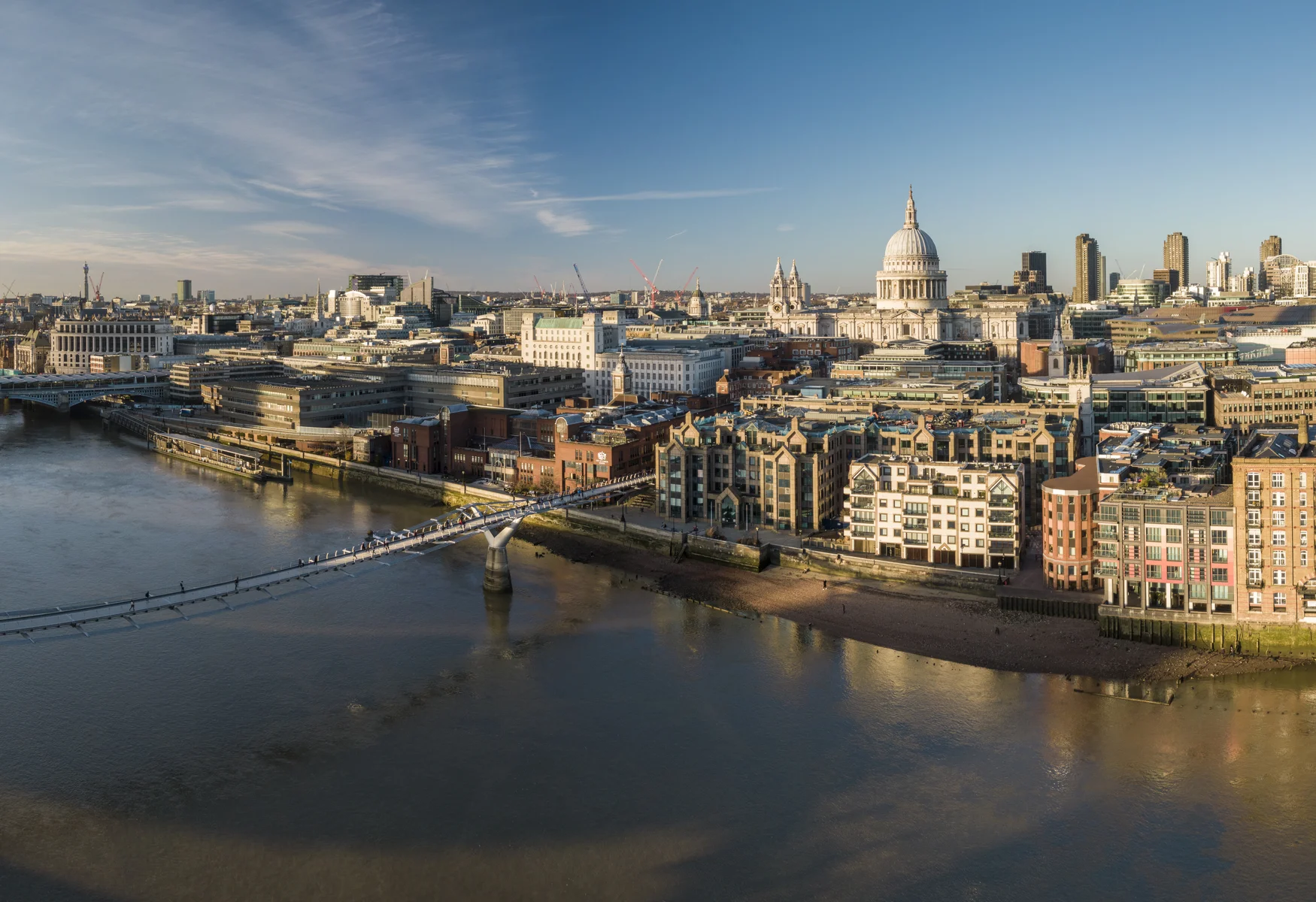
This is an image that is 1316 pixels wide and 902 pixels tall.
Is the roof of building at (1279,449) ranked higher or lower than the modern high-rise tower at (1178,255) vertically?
lower

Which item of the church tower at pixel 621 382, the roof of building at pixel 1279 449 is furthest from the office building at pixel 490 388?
the roof of building at pixel 1279 449

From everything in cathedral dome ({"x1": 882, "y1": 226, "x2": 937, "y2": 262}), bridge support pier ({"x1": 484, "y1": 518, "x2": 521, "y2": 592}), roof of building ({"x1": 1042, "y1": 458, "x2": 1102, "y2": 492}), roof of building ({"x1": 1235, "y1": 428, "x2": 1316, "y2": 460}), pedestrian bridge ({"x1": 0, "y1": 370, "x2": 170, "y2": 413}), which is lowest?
bridge support pier ({"x1": 484, "y1": 518, "x2": 521, "y2": 592})

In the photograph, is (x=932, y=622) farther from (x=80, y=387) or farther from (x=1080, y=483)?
(x=80, y=387)

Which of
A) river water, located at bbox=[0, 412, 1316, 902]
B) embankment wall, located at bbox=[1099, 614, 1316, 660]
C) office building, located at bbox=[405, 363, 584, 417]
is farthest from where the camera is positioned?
office building, located at bbox=[405, 363, 584, 417]

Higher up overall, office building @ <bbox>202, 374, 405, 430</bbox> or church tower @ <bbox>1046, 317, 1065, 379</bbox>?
church tower @ <bbox>1046, 317, 1065, 379</bbox>

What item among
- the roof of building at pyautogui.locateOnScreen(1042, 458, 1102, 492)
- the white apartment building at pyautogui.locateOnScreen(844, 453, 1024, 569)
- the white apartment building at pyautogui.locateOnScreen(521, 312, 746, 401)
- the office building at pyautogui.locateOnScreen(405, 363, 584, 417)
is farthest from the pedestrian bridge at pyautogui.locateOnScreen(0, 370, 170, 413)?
the roof of building at pyautogui.locateOnScreen(1042, 458, 1102, 492)

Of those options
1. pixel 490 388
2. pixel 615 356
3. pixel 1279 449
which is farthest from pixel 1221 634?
pixel 615 356

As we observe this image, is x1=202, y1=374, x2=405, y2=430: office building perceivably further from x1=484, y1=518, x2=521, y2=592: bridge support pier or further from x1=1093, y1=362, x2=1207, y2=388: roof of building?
x1=1093, y1=362, x2=1207, y2=388: roof of building

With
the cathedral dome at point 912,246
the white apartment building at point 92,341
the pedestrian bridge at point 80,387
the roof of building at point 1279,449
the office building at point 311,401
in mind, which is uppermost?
the cathedral dome at point 912,246

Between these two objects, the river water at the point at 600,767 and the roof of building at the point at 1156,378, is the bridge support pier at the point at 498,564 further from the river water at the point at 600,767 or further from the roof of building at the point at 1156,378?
the roof of building at the point at 1156,378
